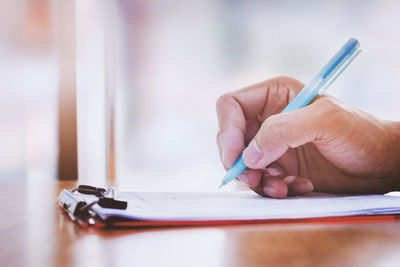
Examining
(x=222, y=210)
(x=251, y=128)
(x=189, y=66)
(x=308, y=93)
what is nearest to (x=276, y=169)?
(x=251, y=128)

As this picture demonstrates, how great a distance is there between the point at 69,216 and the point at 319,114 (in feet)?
1.27

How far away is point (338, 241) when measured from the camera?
0.30m

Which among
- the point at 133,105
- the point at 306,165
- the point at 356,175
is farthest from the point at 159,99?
the point at 356,175

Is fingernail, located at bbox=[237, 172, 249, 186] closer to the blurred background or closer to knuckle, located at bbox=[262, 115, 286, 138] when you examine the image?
knuckle, located at bbox=[262, 115, 286, 138]

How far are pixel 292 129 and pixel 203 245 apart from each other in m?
Answer: 0.30

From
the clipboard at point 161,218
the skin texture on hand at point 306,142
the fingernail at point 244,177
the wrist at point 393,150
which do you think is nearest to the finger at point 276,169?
the skin texture on hand at point 306,142

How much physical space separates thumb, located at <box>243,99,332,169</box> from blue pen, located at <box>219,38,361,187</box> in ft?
0.09

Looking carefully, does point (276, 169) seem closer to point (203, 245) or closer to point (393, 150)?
point (393, 150)

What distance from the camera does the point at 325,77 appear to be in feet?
1.87

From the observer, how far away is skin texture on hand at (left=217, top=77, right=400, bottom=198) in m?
0.55

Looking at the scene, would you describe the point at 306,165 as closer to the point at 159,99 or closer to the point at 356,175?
the point at 356,175

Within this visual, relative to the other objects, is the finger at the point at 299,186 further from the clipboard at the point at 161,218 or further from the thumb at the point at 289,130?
the clipboard at the point at 161,218

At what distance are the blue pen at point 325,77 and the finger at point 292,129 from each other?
3 cm

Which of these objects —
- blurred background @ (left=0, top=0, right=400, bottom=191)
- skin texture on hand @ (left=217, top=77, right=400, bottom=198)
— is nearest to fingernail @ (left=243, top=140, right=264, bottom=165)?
skin texture on hand @ (left=217, top=77, right=400, bottom=198)
